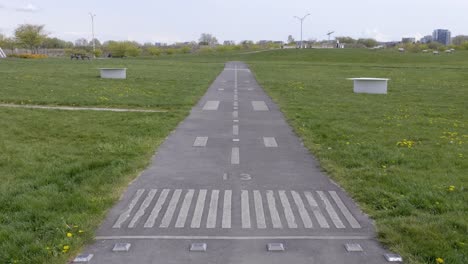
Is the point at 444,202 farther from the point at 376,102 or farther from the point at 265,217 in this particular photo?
the point at 376,102

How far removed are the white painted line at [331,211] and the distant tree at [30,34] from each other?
83020mm

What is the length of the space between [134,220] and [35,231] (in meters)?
0.95

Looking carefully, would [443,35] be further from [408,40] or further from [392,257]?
[392,257]

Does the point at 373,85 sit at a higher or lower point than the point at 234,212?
higher

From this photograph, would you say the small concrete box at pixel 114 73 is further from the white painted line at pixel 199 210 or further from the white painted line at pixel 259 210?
the white painted line at pixel 259 210

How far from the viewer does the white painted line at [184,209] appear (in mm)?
4832

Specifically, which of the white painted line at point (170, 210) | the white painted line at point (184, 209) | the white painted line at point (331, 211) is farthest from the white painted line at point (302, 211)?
the white painted line at point (170, 210)

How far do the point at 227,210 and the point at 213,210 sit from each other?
15 centimetres

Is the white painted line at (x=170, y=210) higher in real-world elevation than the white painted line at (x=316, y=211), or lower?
higher

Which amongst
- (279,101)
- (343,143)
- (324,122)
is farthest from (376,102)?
(343,143)

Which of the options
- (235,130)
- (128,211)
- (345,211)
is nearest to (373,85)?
(235,130)

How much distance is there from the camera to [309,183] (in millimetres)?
6391

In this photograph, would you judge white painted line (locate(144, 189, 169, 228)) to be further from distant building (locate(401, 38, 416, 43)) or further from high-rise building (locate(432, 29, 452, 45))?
high-rise building (locate(432, 29, 452, 45))

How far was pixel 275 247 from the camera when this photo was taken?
14.0 feet
